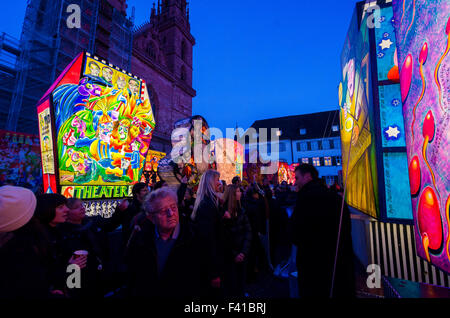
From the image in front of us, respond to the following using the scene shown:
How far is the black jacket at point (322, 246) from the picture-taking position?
89.7 inches

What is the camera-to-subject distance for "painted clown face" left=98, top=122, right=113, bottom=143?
622 centimetres

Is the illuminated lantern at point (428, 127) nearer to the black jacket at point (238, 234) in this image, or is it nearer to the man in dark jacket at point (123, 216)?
the black jacket at point (238, 234)

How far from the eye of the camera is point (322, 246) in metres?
2.29

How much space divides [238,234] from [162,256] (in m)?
1.75

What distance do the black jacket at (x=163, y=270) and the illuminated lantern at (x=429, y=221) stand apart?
8.34 feet

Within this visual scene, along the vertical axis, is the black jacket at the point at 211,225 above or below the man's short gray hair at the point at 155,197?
below

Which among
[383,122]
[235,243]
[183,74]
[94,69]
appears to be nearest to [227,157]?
[94,69]

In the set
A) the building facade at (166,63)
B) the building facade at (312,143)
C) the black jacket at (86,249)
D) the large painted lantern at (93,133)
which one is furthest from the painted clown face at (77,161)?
the building facade at (312,143)

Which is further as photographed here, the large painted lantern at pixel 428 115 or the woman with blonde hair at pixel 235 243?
the woman with blonde hair at pixel 235 243

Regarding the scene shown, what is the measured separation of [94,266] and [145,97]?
639 centimetres

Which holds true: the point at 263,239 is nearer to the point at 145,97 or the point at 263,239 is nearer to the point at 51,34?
the point at 145,97

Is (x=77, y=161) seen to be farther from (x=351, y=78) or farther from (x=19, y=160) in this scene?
(x=351, y=78)

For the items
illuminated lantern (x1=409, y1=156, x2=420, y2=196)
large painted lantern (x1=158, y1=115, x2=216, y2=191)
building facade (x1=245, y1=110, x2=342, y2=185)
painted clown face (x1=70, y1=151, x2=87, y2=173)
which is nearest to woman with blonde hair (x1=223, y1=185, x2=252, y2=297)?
illuminated lantern (x1=409, y1=156, x2=420, y2=196)

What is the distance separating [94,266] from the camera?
2.37m
